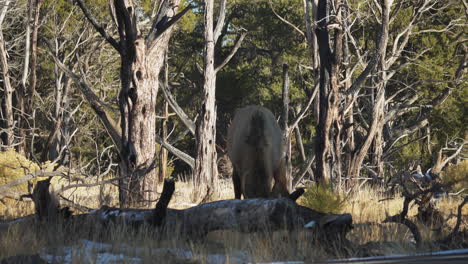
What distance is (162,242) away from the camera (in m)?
6.19

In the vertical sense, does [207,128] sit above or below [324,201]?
above

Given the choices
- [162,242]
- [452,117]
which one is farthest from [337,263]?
[452,117]

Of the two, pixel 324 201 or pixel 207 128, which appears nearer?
pixel 324 201

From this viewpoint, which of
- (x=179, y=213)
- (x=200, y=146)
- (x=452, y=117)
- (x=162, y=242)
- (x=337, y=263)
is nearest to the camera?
(x=337, y=263)

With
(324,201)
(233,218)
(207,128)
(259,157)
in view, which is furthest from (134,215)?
(207,128)

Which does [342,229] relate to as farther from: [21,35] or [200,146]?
[21,35]

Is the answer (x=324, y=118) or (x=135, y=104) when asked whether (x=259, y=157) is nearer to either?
(x=135, y=104)

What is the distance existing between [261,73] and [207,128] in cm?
1266

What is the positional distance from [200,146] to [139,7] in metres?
10.7

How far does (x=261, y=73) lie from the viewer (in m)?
28.5

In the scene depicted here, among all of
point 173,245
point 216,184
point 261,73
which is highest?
point 261,73

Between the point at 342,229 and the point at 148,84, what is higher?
the point at 148,84

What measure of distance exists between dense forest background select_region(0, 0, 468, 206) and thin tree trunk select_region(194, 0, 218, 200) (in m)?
2.98

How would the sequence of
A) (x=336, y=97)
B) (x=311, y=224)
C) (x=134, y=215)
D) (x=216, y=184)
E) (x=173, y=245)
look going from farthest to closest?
(x=216, y=184) → (x=336, y=97) → (x=134, y=215) → (x=173, y=245) → (x=311, y=224)
